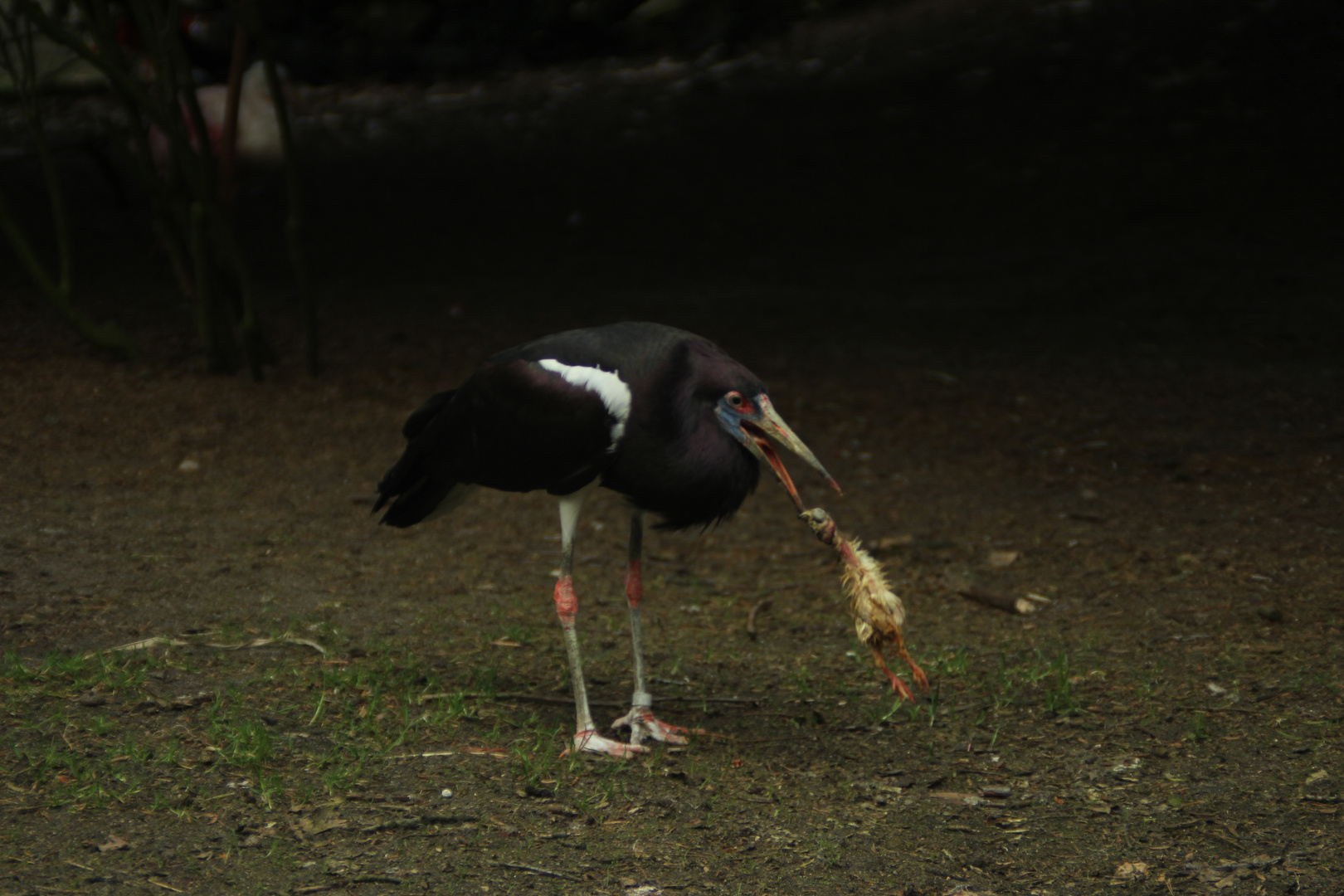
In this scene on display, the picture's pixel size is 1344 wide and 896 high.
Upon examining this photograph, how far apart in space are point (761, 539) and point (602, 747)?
7.93ft

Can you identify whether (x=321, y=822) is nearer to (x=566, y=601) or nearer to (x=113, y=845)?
(x=113, y=845)

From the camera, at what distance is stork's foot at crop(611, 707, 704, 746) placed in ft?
13.0

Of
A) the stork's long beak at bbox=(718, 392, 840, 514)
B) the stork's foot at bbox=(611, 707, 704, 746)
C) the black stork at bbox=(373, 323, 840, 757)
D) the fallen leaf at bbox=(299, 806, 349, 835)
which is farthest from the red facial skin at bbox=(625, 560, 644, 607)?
the fallen leaf at bbox=(299, 806, 349, 835)

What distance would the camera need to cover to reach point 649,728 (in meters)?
3.97

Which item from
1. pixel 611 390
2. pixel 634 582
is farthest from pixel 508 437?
pixel 634 582

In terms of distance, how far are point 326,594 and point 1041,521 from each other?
314 centimetres

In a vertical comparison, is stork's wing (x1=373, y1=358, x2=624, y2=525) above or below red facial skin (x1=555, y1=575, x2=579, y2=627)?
above

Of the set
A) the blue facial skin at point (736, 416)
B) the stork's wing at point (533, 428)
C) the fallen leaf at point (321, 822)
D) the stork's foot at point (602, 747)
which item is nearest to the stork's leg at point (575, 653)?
the stork's foot at point (602, 747)

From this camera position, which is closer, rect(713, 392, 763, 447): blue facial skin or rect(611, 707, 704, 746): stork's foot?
rect(713, 392, 763, 447): blue facial skin

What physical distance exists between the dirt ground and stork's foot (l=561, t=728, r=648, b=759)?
0.07 m

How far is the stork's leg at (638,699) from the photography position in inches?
156

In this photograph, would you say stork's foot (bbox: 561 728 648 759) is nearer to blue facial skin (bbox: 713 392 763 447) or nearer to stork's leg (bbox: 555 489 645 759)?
stork's leg (bbox: 555 489 645 759)

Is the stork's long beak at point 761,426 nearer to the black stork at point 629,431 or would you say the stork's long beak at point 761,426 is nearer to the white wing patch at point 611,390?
the black stork at point 629,431

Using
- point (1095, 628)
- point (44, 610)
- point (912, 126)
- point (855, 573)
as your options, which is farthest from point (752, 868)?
point (912, 126)
